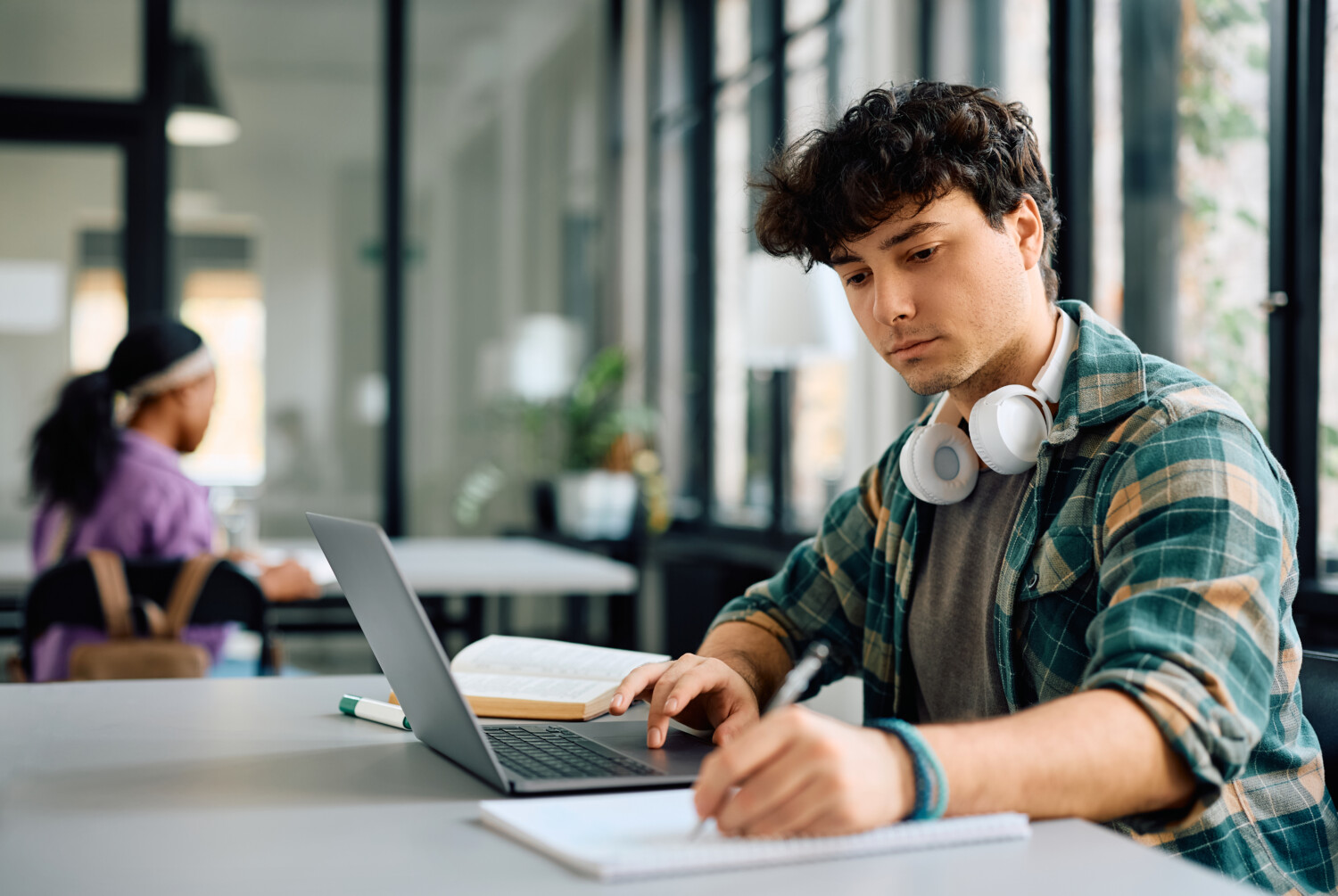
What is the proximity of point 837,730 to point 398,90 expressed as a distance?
557cm

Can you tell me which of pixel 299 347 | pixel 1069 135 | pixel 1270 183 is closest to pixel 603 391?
pixel 299 347

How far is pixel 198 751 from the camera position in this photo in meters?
1.03

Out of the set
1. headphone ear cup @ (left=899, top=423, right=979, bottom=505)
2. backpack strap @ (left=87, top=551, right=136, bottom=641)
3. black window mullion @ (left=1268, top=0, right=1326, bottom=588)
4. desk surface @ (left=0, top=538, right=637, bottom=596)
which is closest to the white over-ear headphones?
headphone ear cup @ (left=899, top=423, right=979, bottom=505)

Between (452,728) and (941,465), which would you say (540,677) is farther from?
(941,465)

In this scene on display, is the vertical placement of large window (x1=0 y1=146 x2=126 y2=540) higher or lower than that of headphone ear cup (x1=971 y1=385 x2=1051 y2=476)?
higher

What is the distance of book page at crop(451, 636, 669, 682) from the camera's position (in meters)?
1.32

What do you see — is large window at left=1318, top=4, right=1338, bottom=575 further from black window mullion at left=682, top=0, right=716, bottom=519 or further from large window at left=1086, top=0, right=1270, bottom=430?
black window mullion at left=682, top=0, right=716, bottom=519

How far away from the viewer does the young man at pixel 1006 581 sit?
785 mm

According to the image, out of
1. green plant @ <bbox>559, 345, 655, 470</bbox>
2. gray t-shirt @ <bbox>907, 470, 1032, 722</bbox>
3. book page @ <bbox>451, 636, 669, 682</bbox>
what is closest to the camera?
gray t-shirt @ <bbox>907, 470, 1032, 722</bbox>

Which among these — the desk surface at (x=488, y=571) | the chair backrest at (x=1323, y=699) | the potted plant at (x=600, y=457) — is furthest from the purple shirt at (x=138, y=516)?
the potted plant at (x=600, y=457)

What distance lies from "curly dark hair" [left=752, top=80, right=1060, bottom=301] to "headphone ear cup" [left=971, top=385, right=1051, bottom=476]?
0.66 feet

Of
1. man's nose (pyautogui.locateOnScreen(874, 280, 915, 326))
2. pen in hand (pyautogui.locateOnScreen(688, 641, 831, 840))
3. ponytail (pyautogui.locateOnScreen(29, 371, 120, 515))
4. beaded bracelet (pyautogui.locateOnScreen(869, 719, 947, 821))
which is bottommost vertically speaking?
beaded bracelet (pyautogui.locateOnScreen(869, 719, 947, 821))

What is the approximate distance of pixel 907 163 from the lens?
123 cm

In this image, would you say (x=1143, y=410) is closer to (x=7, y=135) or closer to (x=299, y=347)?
(x=299, y=347)
